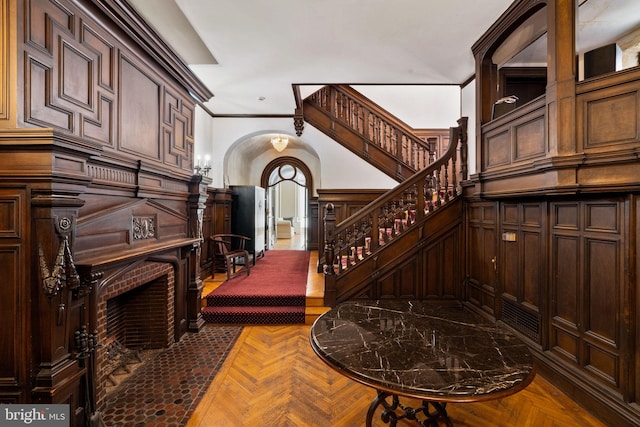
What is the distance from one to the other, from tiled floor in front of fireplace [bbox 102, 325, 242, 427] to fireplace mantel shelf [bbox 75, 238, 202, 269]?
1.15 meters

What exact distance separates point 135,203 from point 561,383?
4075 mm

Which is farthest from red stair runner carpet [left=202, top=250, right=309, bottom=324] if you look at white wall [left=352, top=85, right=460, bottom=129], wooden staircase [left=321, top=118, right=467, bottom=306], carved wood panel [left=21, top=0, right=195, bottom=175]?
white wall [left=352, top=85, right=460, bottom=129]

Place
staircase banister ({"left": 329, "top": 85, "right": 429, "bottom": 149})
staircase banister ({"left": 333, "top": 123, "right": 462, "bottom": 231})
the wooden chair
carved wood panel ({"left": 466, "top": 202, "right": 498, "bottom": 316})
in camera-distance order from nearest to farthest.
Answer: carved wood panel ({"left": 466, "top": 202, "right": 498, "bottom": 316}) < staircase banister ({"left": 333, "top": 123, "right": 462, "bottom": 231}) < the wooden chair < staircase banister ({"left": 329, "top": 85, "right": 429, "bottom": 149})

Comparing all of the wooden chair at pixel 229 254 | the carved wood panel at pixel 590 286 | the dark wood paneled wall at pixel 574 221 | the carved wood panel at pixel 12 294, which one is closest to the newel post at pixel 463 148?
the dark wood paneled wall at pixel 574 221

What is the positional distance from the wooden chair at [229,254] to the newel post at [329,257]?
1762mm

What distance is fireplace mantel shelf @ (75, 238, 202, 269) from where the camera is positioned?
2.01 m

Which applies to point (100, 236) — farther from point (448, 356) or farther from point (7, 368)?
point (448, 356)

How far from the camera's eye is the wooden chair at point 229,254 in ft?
16.5

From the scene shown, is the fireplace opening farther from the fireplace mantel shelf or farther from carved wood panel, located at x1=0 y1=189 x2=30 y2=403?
carved wood panel, located at x1=0 y1=189 x2=30 y2=403

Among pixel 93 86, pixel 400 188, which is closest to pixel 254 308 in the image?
pixel 400 188

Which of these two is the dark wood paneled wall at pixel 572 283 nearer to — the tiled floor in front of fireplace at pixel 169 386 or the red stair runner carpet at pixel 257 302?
the red stair runner carpet at pixel 257 302

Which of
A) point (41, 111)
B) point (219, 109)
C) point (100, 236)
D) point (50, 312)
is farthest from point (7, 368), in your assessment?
point (219, 109)

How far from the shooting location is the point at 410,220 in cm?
414

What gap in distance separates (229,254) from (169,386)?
2524 millimetres
